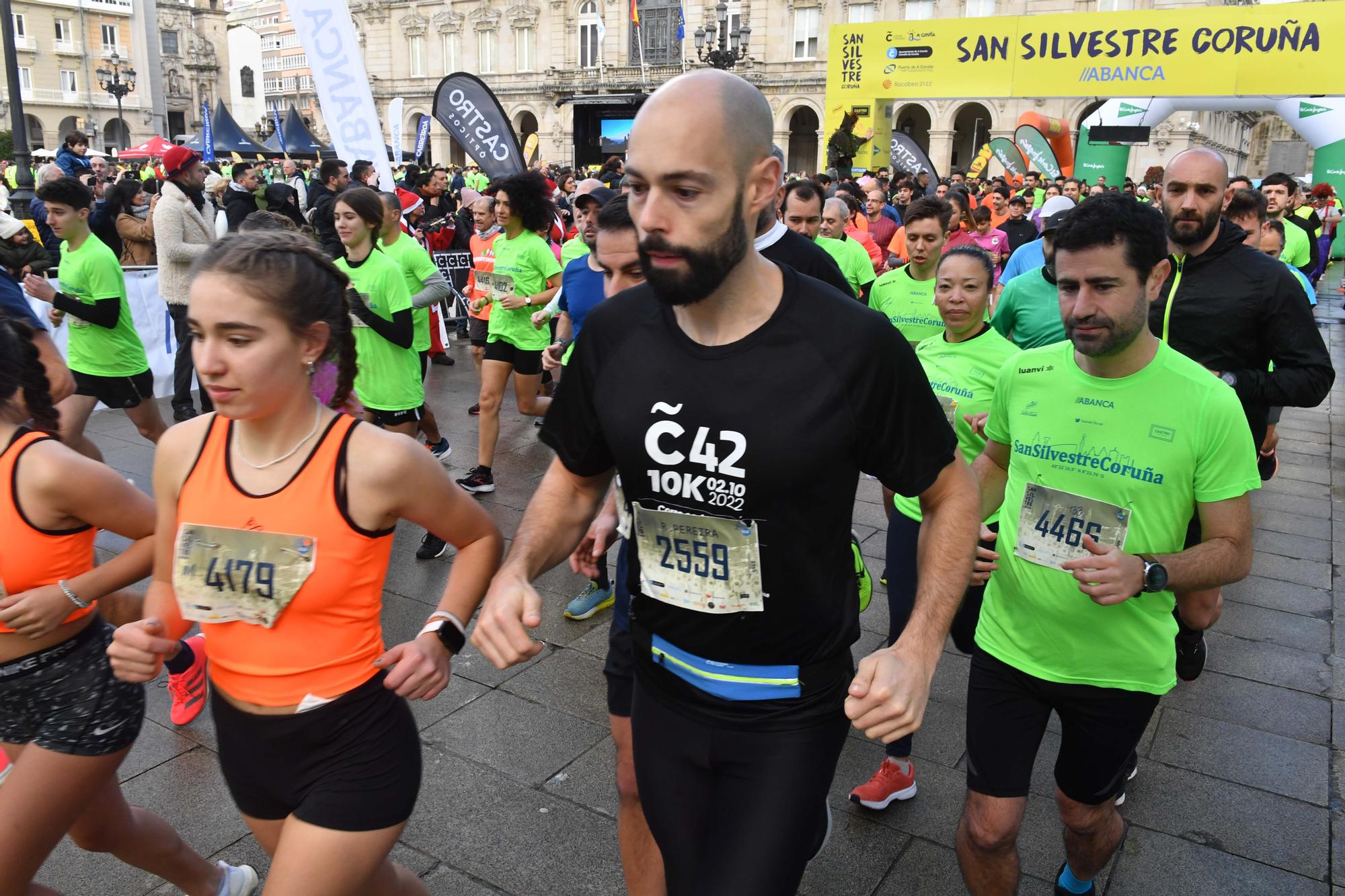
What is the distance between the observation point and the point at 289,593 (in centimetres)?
197

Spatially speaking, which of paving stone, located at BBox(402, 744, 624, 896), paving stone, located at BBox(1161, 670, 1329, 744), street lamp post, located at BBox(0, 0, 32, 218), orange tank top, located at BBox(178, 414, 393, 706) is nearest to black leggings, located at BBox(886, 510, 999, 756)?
paving stone, located at BBox(402, 744, 624, 896)

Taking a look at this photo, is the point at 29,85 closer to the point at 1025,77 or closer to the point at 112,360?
the point at 1025,77

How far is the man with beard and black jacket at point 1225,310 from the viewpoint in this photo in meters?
3.75

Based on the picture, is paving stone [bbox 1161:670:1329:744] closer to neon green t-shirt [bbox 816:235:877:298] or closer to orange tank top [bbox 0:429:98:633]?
neon green t-shirt [bbox 816:235:877:298]

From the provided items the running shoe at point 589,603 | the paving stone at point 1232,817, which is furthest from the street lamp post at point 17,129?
the paving stone at point 1232,817

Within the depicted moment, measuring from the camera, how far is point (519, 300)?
254 inches

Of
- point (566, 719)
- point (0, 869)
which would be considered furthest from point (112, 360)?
point (0, 869)

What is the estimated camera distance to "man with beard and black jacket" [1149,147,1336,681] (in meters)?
3.75

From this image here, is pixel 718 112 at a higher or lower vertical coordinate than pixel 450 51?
lower

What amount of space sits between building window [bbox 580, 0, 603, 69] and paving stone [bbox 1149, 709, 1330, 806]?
60.3 metres

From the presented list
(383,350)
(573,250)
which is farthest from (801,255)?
(573,250)

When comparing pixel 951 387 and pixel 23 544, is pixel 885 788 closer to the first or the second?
pixel 951 387

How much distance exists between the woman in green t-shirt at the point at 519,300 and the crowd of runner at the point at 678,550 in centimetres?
347

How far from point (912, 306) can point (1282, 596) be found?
101 inches
